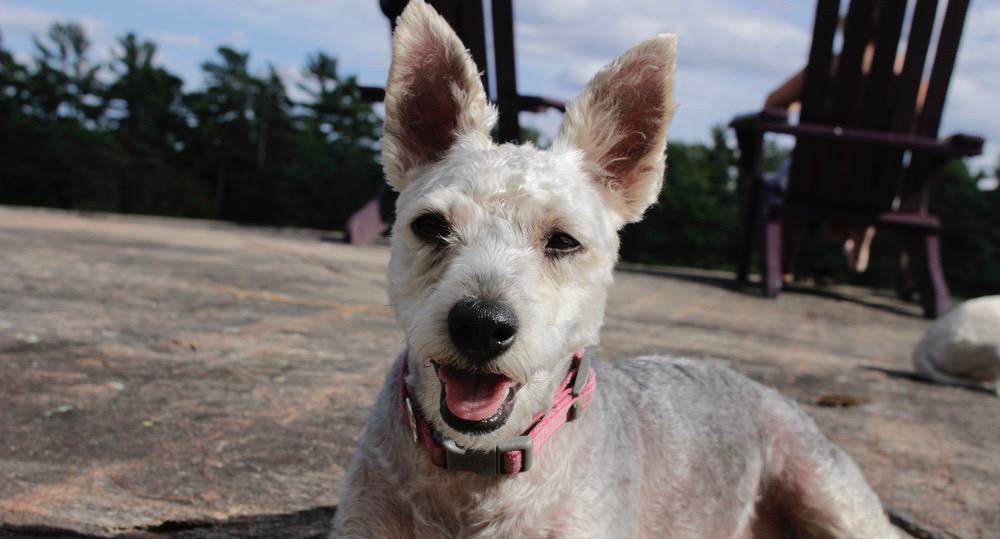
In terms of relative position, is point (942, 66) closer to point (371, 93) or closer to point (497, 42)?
point (497, 42)

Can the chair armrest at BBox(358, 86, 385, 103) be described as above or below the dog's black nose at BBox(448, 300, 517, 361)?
above

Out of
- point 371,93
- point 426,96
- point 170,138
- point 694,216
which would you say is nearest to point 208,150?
point 170,138

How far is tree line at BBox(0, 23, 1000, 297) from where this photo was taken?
2169 centimetres

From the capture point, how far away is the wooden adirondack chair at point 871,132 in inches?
340

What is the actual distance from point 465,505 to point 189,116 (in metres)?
35.8

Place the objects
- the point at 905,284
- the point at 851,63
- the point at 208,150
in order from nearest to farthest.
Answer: the point at 851,63 < the point at 905,284 < the point at 208,150

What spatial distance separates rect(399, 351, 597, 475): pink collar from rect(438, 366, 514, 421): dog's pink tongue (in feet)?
0.40

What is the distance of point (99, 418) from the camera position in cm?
356

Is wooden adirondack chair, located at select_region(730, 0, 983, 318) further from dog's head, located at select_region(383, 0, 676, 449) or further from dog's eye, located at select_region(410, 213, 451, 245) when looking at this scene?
dog's eye, located at select_region(410, 213, 451, 245)

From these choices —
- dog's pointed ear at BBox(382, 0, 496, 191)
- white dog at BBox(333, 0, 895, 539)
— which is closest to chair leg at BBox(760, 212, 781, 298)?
white dog at BBox(333, 0, 895, 539)

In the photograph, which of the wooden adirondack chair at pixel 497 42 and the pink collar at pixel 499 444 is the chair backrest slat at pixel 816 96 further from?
the pink collar at pixel 499 444

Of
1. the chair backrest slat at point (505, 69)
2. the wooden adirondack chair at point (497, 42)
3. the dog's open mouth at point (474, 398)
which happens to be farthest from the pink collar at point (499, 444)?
the chair backrest slat at point (505, 69)

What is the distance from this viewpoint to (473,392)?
2.42 meters

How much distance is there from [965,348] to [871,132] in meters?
3.55
